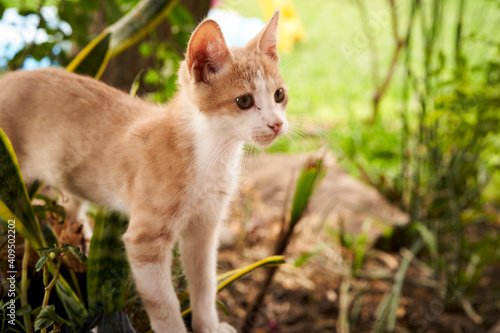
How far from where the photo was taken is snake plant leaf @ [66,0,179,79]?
3.30 ft

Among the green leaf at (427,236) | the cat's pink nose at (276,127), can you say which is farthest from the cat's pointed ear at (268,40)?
the green leaf at (427,236)

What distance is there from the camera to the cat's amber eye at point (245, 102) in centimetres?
67

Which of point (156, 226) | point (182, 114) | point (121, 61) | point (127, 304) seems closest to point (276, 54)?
point (182, 114)

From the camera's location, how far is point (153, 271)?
2.29 feet

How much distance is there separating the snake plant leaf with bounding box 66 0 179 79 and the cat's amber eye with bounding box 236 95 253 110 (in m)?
0.46

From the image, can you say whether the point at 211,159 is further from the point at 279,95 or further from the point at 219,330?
the point at 219,330

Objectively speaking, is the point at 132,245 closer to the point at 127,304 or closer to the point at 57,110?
the point at 127,304

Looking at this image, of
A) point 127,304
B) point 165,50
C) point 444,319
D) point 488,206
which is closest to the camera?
point 127,304

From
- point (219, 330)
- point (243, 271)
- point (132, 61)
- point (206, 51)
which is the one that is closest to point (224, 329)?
point (219, 330)

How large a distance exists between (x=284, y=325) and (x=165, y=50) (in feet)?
3.11

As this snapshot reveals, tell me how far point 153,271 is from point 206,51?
355mm

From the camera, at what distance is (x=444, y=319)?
1460 millimetres

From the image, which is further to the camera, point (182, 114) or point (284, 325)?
point (284, 325)

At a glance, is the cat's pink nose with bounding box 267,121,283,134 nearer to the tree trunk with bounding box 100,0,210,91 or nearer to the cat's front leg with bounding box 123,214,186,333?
the cat's front leg with bounding box 123,214,186,333
